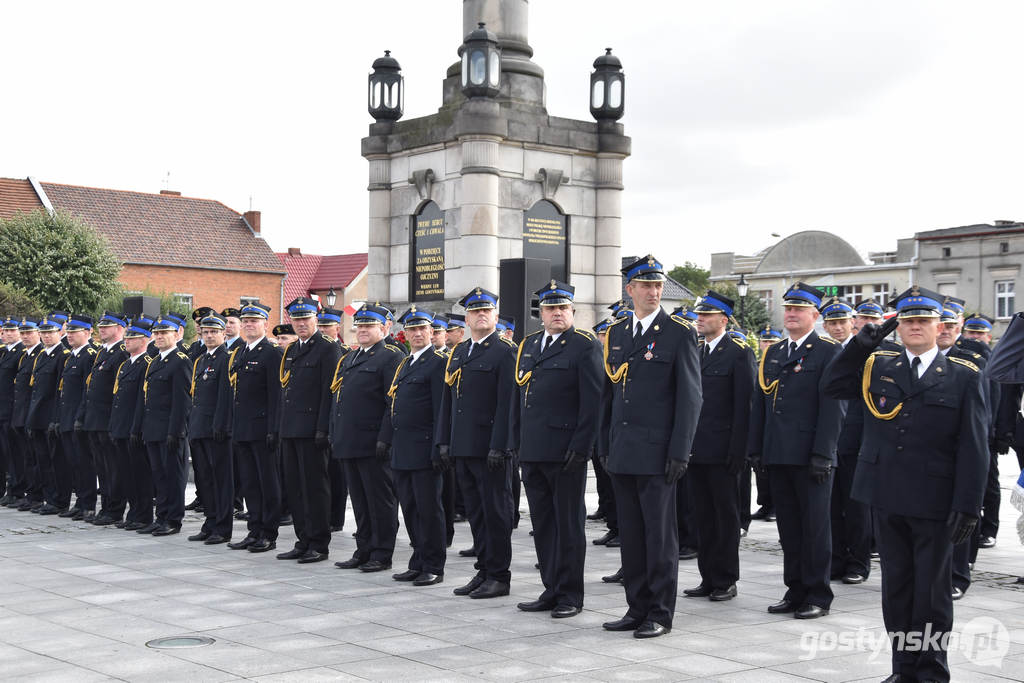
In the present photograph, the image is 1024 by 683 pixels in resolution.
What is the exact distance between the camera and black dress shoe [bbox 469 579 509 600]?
26.7 ft

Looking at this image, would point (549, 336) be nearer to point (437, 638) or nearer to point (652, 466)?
point (652, 466)

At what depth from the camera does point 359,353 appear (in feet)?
32.0

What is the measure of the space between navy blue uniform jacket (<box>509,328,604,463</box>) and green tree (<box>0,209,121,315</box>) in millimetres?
27734

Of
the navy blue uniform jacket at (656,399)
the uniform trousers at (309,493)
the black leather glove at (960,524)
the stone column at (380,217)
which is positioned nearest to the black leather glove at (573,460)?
the navy blue uniform jacket at (656,399)

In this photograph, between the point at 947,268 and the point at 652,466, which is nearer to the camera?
the point at 652,466

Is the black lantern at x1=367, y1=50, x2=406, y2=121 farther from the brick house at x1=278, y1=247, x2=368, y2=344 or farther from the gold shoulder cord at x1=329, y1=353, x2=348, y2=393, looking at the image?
the brick house at x1=278, y1=247, x2=368, y2=344

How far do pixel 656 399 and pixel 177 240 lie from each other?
45.3m

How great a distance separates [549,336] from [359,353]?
7.85 feet

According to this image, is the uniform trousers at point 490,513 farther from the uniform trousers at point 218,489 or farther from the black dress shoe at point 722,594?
the uniform trousers at point 218,489

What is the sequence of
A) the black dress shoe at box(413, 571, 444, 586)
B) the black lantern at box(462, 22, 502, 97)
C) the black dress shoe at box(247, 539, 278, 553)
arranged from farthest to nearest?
the black lantern at box(462, 22, 502, 97), the black dress shoe at box(247, 539, 278, 553), the black dress shoe at box(413, 571, 444, 586)

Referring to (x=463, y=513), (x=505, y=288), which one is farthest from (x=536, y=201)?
(x=463, y=513)

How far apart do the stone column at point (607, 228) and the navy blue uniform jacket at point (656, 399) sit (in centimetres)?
959

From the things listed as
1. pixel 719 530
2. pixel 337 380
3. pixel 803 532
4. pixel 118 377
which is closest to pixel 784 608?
pixel 803 532

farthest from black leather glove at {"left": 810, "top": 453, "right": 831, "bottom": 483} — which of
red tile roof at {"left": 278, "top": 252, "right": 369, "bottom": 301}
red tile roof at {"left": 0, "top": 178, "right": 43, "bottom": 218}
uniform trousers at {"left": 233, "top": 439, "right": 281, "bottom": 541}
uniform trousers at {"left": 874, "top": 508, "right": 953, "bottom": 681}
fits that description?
red tile roof at {"left": 278, "top": 252, "right": 369, "bottom": 301}
